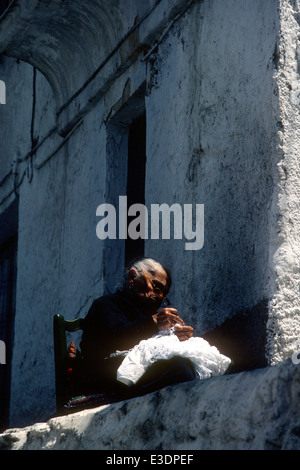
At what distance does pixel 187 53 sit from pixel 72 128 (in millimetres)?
1883

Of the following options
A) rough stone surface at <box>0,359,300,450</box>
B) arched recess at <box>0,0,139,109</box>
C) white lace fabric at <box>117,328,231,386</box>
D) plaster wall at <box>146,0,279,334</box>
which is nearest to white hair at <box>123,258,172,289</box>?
plaster wall at <box>146,0,279,334</box>

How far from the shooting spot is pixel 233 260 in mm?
4250

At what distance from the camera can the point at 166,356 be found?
3285 millimetres

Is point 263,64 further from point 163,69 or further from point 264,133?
point 163,69

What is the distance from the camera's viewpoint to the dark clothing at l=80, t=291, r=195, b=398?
358 cm

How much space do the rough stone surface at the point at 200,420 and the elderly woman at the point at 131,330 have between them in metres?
0.17

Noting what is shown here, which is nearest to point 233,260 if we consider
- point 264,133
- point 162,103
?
point 264,133

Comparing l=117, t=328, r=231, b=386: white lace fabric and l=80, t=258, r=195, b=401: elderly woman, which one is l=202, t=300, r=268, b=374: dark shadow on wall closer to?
l=80, t=258, r=195, b=401: elderly woman

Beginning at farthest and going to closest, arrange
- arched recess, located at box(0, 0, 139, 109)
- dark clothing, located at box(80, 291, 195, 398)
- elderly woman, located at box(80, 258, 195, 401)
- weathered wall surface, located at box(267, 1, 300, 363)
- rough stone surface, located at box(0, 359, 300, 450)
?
arched recess, located at box(0, 0, 139, 109) → weathered wall surface, located at box(267, 1, 300, 363) → dark clothing, located at box(80, 291, 195, 398) → elderly woman, located at box(80, 258, 195, 401) → rough stone surface, located at box(0, 359, 300, 450)

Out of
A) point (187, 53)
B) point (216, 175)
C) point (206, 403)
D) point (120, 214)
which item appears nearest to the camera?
point (206, 403)

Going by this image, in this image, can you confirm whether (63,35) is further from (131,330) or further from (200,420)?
(200,420)

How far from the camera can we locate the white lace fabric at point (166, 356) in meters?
3.32

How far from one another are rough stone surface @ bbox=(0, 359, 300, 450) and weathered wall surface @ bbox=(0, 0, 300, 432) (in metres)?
0.96

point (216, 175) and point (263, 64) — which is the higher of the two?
point (263, 64)
